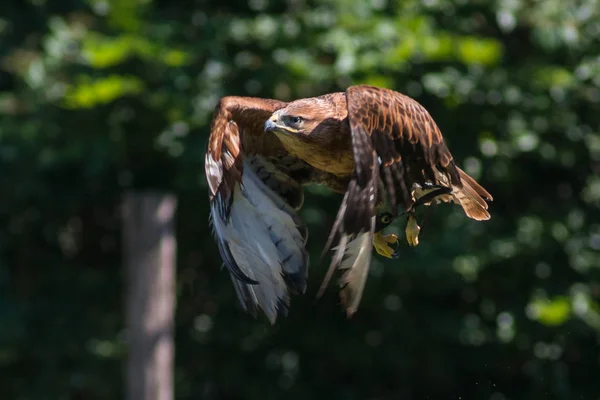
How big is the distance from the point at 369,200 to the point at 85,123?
11.1 ft

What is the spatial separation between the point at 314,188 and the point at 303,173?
5.63 ft

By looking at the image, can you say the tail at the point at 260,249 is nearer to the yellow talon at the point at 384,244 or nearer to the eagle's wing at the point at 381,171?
the yellow talon at the point at 384,244

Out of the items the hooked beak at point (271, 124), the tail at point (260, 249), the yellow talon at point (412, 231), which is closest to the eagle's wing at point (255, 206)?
the tail at point (260, 249)

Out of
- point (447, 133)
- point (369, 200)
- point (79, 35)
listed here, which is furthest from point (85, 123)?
point (369, 200)

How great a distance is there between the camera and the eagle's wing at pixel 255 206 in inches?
154

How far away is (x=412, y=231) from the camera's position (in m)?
3.88

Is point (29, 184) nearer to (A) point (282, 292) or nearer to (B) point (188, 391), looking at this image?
(B) point (188, 391)

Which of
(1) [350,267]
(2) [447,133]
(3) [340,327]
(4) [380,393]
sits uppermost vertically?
(1) [350,267]

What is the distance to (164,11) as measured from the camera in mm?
6531

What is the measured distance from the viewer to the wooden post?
5.34 metres

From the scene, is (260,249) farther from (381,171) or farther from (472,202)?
(472,202)

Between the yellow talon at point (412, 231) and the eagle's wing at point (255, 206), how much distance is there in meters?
0.35


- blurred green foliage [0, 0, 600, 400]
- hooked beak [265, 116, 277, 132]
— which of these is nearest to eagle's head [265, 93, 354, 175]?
hooked beak [265, 116, 277, 132]

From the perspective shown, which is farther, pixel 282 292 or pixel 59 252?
pixel 59 252
